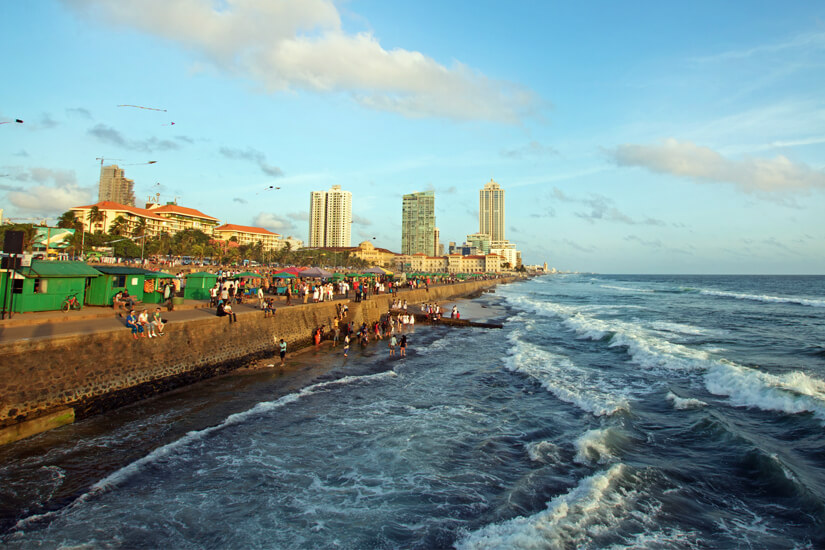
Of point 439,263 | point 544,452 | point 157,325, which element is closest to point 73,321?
point 157,325

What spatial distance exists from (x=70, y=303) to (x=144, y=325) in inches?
211

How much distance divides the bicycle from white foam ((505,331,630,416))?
18.6 m

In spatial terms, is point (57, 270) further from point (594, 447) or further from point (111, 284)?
point (594, 447)

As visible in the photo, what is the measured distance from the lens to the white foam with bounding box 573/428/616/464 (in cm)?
972

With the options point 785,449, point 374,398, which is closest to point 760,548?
point 785,449

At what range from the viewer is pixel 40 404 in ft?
36.0

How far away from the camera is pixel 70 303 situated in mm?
16828

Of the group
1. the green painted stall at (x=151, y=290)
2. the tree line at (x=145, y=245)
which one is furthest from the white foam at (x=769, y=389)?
the tree line at (x=145, y=245)

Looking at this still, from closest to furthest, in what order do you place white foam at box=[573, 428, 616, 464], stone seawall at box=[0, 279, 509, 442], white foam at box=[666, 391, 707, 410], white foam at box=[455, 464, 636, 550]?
1. white foam at box=[455, 464, 636, 550]
2. white foam at box=[573, 428, 616, 464]
3. stone seawall at box=[0, 279, 509, 442]
4. white foam at box=[666, 391, 707, 410]

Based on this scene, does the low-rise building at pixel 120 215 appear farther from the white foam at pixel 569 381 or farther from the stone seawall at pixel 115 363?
the white foam at pixel 569 381

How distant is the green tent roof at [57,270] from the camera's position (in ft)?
51.0

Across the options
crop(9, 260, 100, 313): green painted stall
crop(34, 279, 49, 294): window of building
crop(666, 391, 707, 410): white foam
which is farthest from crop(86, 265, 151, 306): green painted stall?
crop(666, 391, 707, 410): white foam

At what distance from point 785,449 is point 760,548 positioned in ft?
16.9

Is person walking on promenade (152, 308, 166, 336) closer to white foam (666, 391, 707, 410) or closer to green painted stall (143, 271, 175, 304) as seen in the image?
green painted stall (143, 271, 175, 304)
